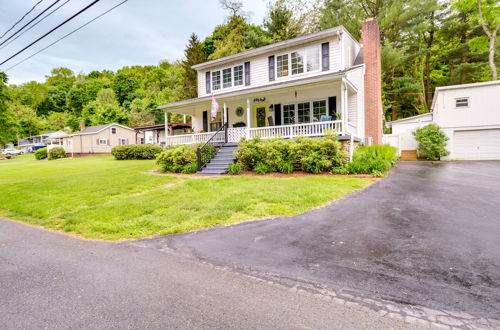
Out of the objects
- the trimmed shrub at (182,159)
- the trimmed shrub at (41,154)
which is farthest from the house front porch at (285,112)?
the trimmed shrub at (41,154)

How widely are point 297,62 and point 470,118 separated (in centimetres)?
1259

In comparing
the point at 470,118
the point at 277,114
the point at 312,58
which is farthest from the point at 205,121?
the point at 470,118

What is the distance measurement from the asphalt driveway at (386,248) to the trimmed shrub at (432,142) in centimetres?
1262

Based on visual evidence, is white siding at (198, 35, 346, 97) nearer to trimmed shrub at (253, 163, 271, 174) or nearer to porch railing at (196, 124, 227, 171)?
porch railing at (196, 124, 227, 171)

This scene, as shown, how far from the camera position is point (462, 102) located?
18016 mm

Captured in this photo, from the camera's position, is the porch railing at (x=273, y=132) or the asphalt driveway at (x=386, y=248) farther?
the porch railing at (x=273, y=132)

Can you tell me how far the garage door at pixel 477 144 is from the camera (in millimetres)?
17375

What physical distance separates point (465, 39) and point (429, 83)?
5381mm

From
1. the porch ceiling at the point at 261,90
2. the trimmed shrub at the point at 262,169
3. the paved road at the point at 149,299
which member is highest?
the porch ceiling at the point at 261,90

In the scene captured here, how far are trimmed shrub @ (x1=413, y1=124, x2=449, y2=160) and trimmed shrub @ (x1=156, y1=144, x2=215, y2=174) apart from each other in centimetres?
1460

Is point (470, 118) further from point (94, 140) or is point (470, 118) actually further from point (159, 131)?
point (94, 140)

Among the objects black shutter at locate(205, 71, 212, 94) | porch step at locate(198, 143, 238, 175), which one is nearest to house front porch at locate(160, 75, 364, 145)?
porch step at locate(198, 143, 238, 175)

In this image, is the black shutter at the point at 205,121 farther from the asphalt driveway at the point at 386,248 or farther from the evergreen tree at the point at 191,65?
the evergreen tree at the point at 191,65

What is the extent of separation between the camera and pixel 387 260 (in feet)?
11.7
